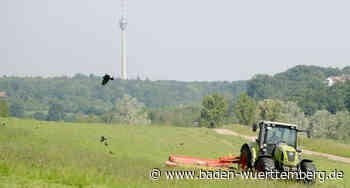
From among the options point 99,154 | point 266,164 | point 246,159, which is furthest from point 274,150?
point 99,154

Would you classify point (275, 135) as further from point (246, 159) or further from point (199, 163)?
point (199, 163)

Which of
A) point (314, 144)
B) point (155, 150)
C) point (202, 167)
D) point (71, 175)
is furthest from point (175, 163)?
point (314, 144)

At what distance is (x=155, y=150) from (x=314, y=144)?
75.3 feet

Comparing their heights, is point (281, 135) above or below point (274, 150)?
above

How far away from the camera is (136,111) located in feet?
431

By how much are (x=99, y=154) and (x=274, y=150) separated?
10.5 m

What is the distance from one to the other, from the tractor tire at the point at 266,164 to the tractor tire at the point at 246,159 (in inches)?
46.2

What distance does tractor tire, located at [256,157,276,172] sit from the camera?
16578 mm

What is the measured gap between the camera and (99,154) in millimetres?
24531

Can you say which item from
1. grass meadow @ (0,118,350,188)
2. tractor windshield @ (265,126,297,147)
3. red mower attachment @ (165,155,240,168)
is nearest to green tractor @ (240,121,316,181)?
tractor windshield @ (265,126,297,147)

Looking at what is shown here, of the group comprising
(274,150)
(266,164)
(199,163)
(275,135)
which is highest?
(275,135)

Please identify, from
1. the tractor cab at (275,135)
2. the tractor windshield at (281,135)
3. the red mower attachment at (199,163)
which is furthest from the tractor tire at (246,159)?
the tractor windshield at (281,135)

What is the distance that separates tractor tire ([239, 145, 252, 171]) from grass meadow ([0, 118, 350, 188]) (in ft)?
10.2

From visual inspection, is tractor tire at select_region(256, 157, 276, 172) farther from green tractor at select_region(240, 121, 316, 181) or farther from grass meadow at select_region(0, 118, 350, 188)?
grass meadow at select_region(0, 118, 350, 188)
